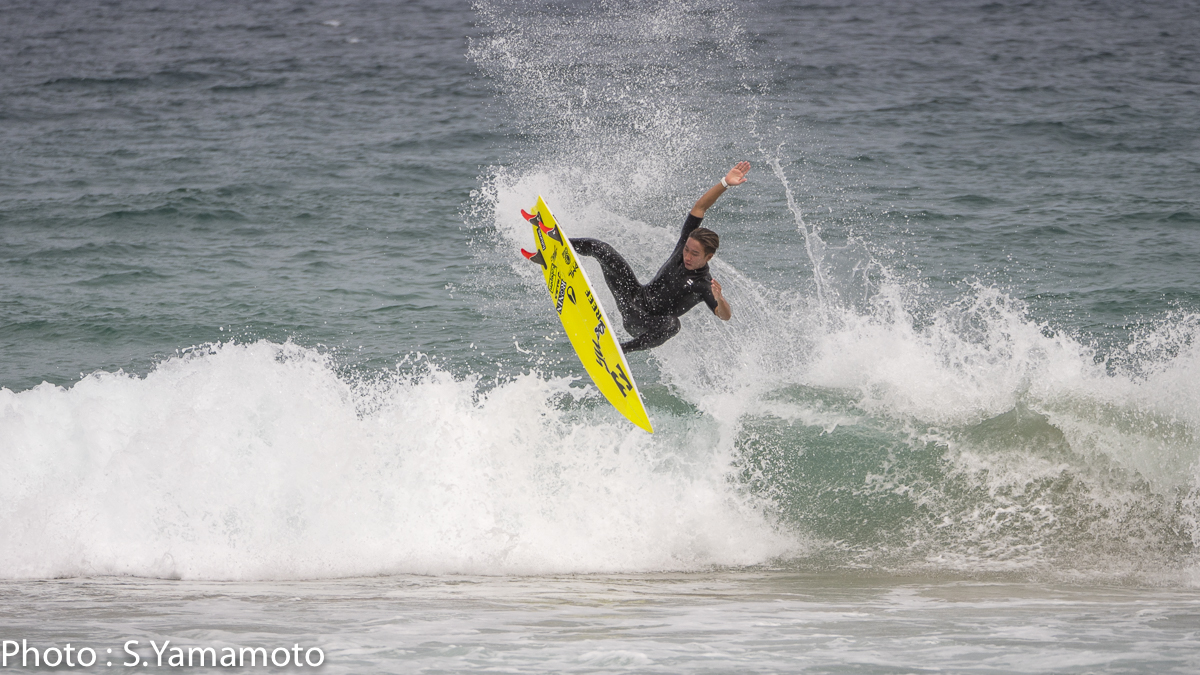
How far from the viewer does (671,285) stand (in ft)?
24.4

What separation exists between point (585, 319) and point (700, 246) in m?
1.14

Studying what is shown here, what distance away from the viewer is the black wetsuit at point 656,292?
734 cm

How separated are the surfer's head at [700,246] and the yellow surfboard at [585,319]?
0.77 m

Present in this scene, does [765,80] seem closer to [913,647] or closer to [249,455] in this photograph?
[249,455]

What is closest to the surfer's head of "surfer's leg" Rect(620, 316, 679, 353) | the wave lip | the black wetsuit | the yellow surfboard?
the black wetsuit

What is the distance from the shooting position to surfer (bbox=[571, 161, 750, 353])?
714 cm

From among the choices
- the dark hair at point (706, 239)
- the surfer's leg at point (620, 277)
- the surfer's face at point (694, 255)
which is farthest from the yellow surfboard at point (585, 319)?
the dark hair at point (706, 239)

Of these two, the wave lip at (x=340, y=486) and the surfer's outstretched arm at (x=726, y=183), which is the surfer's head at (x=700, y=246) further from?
the wave lip at (x=340, y=486)

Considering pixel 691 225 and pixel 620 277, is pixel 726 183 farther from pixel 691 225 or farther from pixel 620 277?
pixel 620 277

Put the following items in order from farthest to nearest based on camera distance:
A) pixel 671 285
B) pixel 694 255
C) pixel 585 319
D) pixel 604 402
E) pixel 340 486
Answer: pixel 604 402 → pixel 340 486 → pixel 585 319 → pixel 671 285 → pixel 694 255

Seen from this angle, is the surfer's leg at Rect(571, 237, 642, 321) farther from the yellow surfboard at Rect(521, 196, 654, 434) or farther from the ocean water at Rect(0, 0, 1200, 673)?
the ocean water at Rect(0, 0, 1200, 673)

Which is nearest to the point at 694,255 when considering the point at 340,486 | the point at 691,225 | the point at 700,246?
the point at 700,246

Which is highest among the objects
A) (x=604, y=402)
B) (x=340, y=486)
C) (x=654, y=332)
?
(x=654, y=332)

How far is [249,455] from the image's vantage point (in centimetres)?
815
